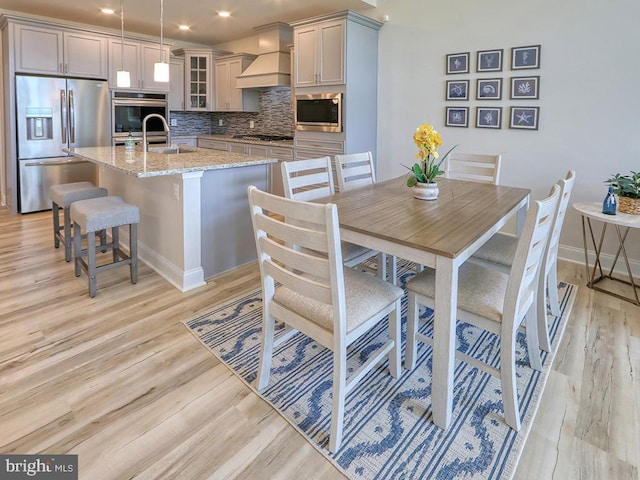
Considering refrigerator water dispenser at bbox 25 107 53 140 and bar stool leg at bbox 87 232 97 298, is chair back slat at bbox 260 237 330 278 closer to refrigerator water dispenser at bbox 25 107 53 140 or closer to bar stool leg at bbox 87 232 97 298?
bar stool leg at bbox 87 232 97 298

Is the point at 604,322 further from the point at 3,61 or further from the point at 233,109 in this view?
the point at 3,61

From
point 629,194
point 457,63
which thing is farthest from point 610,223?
point 457,63

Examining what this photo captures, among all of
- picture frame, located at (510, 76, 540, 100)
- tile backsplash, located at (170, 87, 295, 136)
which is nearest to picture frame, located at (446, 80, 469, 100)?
picture frame, located at (510, 76, 540, 100)

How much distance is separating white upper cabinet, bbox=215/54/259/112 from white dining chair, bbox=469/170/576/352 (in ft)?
16.1

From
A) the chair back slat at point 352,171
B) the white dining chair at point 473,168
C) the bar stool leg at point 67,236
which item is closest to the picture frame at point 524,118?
the white dining chair at point 473,168

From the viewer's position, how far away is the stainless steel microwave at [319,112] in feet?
14.6

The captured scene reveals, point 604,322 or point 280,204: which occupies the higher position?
point 280,204

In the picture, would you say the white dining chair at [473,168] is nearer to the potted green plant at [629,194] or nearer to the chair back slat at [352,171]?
the chair back slat at [352,171]

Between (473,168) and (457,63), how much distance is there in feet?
4.52

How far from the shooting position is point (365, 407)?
5.84ft

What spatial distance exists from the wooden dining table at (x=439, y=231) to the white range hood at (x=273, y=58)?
3.61 metres

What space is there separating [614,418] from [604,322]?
3.24 feet

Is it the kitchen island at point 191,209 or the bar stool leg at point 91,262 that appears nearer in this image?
the bar stool leg at point 91,262

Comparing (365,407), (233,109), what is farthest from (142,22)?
(365,407)
